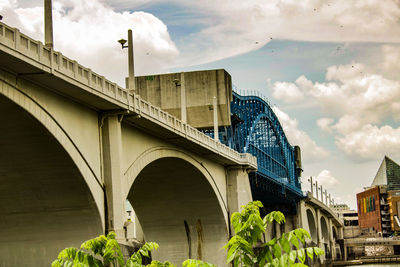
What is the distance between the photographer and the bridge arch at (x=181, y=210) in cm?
5934

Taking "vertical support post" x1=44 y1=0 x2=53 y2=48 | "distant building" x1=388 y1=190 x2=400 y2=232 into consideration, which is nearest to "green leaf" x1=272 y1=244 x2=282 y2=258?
"vertical support post" x1=44 y1=0 x2=53 y2=48

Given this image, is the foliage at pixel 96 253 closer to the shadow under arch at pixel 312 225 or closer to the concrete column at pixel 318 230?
the shadow under arch at pixel 312 225

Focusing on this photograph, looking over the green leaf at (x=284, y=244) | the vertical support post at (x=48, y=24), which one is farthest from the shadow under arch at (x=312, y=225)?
the green leaf at (x=284, y=244)

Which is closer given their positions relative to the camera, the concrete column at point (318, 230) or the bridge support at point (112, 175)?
the bridge support at point (112, 175)

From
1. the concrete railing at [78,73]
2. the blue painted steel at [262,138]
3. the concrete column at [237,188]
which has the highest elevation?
the blue painted steel at [262,138]

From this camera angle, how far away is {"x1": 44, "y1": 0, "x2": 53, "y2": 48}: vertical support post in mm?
31328

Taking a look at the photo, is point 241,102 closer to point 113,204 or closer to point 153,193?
point 153,193

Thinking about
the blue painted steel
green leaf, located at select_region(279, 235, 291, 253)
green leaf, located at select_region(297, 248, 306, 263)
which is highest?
the blue painted steel

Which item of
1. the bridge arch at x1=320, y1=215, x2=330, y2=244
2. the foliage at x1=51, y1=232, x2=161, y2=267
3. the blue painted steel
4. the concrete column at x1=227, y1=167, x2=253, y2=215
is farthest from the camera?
the bridge arch at x1=320, y1=215, x2=330, y2=244

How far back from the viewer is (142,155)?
146 feet

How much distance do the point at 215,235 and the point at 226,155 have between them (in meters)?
9.21

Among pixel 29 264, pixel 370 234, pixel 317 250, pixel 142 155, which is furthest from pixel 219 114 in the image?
pixel 370 234

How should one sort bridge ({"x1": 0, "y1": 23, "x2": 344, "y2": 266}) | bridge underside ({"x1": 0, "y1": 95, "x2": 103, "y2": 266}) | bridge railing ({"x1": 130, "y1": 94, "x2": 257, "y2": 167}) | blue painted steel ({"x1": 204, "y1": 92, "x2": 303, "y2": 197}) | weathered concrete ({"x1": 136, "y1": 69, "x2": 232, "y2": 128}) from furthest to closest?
blue painted steel ({"x1": 204, "y1": 92, "x2": 303, "y2": 197}), weathered concrete ({"x1": 136, "y1": 69, "x2": 232, "y2": 128}), bridge railing ({"x1": 130, "y1": 94, "x2": 257, "y2": 167}), bridge underside ({"x1": 0, "y1": 95, "x2": 103, "y2": 266}), bridge ({"x1": 0, "y1": 23, "x2": 344, "y2": 266})

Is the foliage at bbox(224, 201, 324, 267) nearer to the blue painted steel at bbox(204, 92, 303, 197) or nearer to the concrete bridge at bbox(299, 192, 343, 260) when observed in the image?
the blue painted steel at bbox(204, 92, 303, 197)
